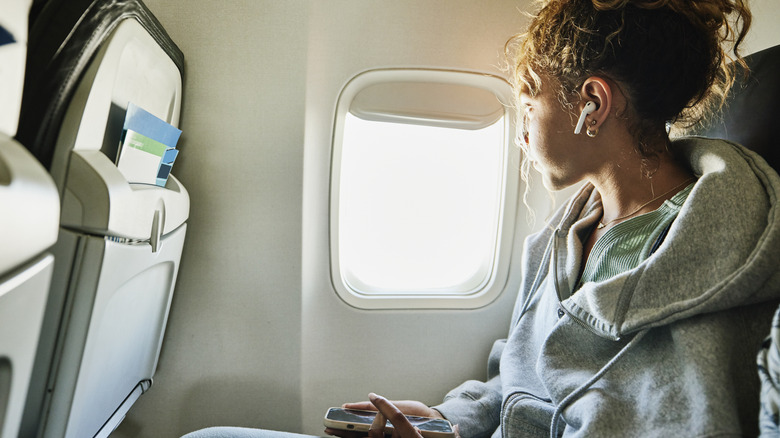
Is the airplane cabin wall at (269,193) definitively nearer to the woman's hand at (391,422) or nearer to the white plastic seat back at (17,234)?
the woman's hand at (391,422)

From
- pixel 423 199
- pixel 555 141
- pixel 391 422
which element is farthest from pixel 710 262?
pixel 423 199

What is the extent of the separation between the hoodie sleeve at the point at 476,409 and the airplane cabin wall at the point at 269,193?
0.43m

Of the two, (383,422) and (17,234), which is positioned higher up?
(17,234)

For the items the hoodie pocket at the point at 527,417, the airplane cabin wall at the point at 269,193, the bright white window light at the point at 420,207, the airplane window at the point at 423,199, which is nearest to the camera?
the hoodie pocket at the point at 527,417

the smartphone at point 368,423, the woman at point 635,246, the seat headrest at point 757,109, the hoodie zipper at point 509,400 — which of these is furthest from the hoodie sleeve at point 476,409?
the seat headrest at point 757,109

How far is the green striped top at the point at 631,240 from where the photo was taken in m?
1.05

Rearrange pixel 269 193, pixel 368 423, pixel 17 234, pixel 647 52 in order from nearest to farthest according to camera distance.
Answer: pixel 17 234 → pixel 647 52 → pixel 368 423 → pixel 269 193

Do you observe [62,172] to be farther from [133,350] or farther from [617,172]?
[617,172]

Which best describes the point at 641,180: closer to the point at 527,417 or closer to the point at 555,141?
the point at 555,141

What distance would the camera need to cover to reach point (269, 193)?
164cm

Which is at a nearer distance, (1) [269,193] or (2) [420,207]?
(1) [269,193]

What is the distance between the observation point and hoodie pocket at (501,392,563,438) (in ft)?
3.66

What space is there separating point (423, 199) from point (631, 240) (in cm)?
95

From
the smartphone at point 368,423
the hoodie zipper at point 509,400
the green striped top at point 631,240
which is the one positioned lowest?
the smartphone at point 368,423
